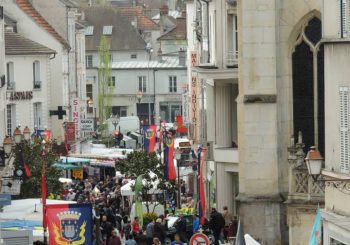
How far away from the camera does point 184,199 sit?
58969 mm

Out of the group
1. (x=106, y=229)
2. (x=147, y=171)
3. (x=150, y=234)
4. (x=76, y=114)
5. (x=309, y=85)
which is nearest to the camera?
(x=309, y=85)

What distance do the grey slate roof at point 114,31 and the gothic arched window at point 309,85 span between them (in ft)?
362

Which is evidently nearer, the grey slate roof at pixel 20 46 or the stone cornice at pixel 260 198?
the stone cornice at pixel 260 198

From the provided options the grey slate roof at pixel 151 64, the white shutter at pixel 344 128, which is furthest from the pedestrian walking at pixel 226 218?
the grey slate roof at pixel 151 64

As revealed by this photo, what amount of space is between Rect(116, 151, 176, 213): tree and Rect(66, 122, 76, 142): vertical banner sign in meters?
18.2

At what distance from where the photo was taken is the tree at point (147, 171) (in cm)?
5830

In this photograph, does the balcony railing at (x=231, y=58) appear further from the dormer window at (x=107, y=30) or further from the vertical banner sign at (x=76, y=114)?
the dormer window at (x=107, y=30)

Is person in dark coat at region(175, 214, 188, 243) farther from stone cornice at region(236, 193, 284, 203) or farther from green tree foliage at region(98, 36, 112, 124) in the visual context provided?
green tree foliage at region(98, 36, 112, 124)

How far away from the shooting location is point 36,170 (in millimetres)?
53438

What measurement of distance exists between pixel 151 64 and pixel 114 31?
742cm

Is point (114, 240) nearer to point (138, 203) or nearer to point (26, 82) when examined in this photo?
point (138, 203)

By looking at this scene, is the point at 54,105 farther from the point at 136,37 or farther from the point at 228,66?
the point at 136,37

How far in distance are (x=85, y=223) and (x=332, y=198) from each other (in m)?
9.68

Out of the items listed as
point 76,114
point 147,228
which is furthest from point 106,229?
point 76,114
